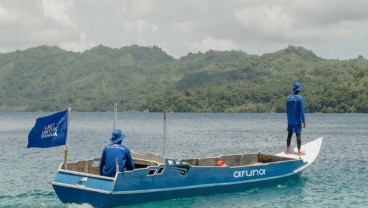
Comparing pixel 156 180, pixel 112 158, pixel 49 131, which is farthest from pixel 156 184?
pixel 49 131

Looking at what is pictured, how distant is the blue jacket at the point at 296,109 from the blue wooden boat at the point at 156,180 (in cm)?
242

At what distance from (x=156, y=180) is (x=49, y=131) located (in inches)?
185

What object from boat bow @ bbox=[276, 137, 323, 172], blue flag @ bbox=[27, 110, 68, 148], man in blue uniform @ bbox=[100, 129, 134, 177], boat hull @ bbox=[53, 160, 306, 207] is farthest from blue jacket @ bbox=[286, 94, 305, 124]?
blue flag @ bbox=[27, 110, 68, 148]

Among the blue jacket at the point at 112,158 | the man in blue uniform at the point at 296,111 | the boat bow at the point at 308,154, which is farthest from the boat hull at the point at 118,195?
the boat bow at the point at 308,154

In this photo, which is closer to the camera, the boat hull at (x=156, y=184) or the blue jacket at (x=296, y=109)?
the boat hull at (x=156, y=184)

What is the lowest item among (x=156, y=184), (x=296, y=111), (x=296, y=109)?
(x=156, y=184)

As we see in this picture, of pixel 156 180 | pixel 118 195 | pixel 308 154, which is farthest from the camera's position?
pixel 308 154

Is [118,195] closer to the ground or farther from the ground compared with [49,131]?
closer to the ground

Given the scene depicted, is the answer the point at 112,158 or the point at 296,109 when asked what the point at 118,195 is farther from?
the point at 296,109

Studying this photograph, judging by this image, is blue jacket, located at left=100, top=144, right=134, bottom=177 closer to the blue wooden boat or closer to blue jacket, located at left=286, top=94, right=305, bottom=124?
the blue wooden boat

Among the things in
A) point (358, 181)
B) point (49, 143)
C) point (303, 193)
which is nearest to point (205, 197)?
point (303, 193)

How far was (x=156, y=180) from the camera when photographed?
2216 centimetres

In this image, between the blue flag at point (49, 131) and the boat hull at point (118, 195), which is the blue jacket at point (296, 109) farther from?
the blue flag at point (49, 131)

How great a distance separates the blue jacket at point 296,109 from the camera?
29.3m
